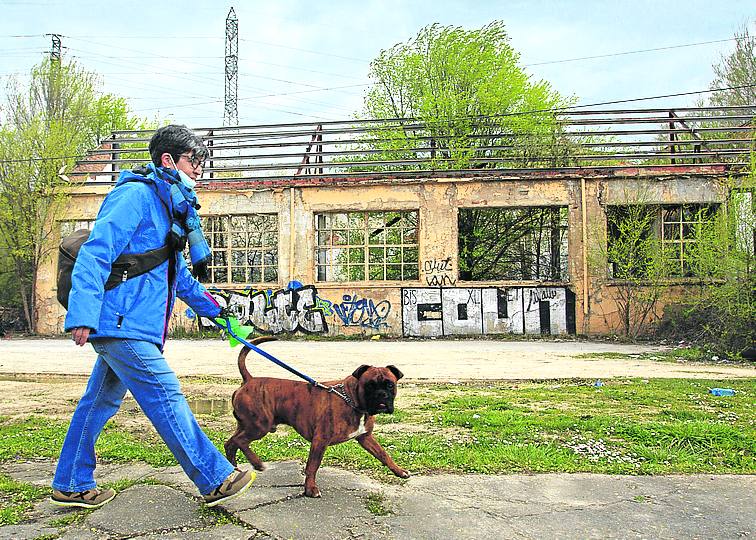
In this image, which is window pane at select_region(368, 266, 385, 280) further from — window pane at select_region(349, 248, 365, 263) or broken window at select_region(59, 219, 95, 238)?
broken window at select_region(59, 219, 95, 238)

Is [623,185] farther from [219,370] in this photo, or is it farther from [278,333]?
[219,370]

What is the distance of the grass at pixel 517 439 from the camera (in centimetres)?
444

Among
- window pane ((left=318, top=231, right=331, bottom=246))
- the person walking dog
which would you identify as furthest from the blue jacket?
window pane ((left=318, top=231, right=331, bottom=246))

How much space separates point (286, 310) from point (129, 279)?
59.5ft

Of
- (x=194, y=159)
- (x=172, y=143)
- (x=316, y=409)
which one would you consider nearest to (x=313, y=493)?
(x=316, y=409)

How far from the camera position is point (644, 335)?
19562mm

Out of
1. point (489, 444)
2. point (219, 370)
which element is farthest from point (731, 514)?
point (219, 370)

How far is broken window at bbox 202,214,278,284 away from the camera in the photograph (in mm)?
22391

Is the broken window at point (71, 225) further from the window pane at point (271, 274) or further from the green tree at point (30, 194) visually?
the window pane at point (271, 274)

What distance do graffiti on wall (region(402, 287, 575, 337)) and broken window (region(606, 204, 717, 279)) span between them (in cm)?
189

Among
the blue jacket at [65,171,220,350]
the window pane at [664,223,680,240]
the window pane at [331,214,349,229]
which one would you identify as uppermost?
the window pane at [331,214,349,229]

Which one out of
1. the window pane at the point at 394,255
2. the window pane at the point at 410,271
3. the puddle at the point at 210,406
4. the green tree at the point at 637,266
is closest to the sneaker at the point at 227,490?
the puddle at the point at 210,406

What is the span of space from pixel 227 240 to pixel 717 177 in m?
14.9

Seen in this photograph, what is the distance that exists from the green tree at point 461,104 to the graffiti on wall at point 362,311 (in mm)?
4653
